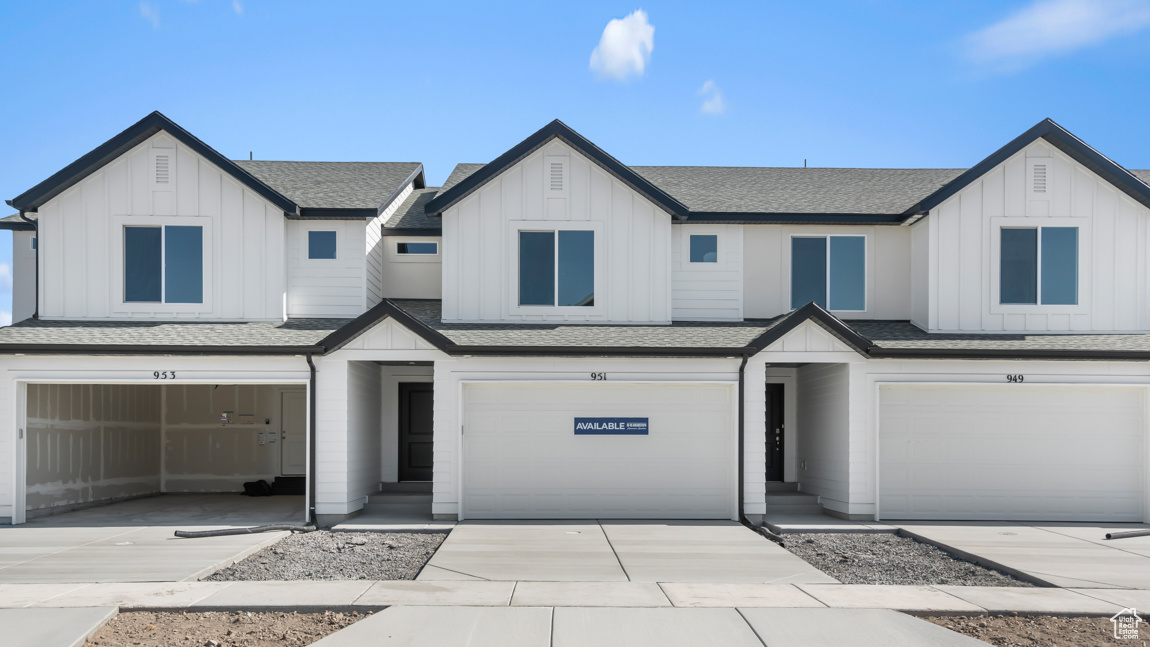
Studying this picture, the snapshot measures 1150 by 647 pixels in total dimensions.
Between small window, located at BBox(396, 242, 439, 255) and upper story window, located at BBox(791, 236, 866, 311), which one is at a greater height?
small window, located at BBox(396, 242, 439, 255)

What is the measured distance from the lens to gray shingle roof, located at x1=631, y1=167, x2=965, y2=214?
1552 centimetres

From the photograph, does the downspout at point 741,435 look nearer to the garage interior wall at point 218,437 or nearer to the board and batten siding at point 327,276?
the board and batten siding at point 327,276

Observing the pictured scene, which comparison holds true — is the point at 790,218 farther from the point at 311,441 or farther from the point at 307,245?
the point at 311,441

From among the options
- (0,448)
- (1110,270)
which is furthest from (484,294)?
(1110,270)

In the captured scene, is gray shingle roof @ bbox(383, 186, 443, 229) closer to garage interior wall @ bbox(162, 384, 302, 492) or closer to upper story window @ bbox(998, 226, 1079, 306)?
garage interior wall @ bbox(162, 384, 302, 492)

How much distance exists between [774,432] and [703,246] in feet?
13.0

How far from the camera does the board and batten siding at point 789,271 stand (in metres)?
15.4

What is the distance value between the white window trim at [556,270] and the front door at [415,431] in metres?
2.92

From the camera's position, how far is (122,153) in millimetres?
14297

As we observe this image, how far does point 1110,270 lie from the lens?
14492 millimetres

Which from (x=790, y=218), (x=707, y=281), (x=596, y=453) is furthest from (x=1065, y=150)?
(x=596, y=453)

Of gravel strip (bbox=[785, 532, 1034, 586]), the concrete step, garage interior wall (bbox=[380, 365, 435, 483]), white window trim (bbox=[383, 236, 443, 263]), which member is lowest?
the concrete step

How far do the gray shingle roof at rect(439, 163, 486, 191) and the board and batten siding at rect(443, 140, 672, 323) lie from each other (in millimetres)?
3266

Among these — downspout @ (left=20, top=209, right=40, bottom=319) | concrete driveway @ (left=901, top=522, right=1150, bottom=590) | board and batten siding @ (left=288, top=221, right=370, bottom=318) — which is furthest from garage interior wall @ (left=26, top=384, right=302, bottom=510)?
concrete driveway @ (left=901, top=522, right=1150, bottom=590)
